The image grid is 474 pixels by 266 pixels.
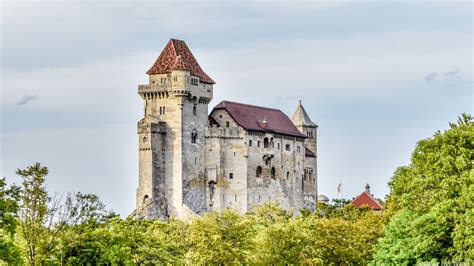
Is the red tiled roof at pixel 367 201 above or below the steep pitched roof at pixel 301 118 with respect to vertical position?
below

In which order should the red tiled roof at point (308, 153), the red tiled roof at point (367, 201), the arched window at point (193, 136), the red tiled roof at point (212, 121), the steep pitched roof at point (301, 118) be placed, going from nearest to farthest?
the arched window at point (193, 136) < the red tiled roof at point (367, 201) < the red tiled roof at point (212, 121) < the red tiled roof at point (308, 153) < the steep pitched roof at point (301, 118)

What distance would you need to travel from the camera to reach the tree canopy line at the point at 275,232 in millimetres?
79062

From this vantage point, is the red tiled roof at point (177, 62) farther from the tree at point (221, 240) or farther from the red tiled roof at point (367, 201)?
the tree at point (221, 240)

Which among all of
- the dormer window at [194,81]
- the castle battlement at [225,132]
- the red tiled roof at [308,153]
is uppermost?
the dormer window at [194,81]

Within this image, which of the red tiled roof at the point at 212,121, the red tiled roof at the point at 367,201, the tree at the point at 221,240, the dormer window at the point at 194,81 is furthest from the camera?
the red tiled roof at the point at 212,121

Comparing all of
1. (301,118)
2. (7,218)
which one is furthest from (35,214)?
(301,118)

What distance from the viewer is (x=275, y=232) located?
91.4 meters

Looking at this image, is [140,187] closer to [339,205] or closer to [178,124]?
[178,124]

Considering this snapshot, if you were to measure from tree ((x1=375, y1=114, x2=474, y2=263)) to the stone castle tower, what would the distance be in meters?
69.5

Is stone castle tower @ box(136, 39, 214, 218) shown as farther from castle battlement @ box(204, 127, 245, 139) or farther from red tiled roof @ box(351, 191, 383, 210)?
red tiled roof @ box(351, 191, 383, 210)

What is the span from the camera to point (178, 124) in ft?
517

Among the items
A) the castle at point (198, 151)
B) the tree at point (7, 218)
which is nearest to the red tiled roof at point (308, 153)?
the castle at point (198, 151)

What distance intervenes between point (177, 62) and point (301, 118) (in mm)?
38921

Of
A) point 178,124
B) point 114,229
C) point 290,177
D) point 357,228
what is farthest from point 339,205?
point 114,229
